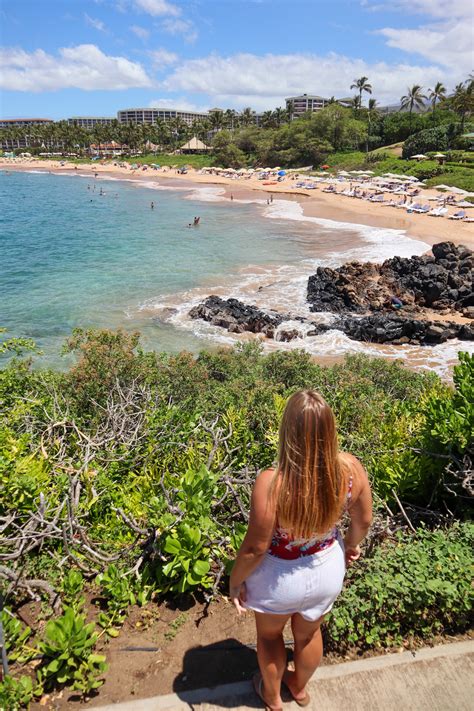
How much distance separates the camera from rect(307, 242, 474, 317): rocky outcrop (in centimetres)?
2016

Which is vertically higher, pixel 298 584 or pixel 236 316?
pixel 298 584

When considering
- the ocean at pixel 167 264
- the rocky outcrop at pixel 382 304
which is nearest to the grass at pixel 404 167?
the ocean at pixel 167 264

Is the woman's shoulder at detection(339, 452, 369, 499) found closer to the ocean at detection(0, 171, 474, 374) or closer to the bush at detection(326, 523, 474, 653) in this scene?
the bush at detection(326, 523, 474, 653)

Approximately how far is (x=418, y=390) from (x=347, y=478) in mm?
6699

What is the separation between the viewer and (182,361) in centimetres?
941

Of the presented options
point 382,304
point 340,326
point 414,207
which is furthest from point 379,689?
point 414,207

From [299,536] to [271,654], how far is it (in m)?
0.86

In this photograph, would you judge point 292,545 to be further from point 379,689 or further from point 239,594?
point 379,689

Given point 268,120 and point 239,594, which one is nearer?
point 239,594

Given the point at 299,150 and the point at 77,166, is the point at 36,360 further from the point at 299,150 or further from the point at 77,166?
the point at 77,166

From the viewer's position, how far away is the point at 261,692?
280 centimetres

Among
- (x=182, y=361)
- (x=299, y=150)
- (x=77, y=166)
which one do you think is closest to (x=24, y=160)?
(x=77, y=166)

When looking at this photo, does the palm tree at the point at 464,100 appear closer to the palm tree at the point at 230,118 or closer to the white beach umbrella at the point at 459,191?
the white beach umbrella at the point at 459,191

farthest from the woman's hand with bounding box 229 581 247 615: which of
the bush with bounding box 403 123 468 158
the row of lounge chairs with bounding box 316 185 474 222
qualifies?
the bush with bounding box 403 123 468 158
